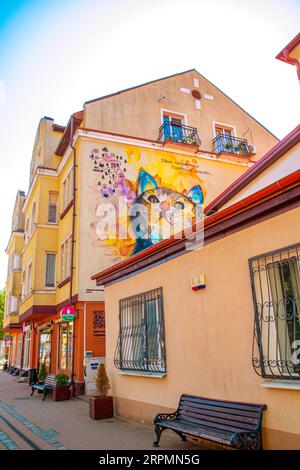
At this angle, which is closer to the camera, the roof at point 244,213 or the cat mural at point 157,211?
the roof at point 244,213

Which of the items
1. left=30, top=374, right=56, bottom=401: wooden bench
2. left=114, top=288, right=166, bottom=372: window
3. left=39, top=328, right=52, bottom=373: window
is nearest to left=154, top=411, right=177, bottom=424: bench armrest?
left=114, top=288, right=166, bottom=372: window

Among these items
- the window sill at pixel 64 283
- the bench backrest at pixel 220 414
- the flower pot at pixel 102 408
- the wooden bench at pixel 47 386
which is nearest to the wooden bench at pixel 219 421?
the bench backrest at pixel 220 414

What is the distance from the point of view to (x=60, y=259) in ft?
55.0

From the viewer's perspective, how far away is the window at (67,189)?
53.1ft

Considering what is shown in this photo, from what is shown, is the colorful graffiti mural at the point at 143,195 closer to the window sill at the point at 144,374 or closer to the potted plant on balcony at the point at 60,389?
the potted plant on balcony at the point at 60,389

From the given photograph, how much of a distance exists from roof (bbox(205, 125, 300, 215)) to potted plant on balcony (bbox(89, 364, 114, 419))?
5.07 m

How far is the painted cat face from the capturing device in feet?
51.3

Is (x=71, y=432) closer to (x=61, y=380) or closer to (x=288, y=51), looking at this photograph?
(x=61, y=380)

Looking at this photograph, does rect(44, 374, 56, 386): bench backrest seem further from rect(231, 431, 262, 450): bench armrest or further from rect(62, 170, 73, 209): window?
rect(231, 431, 262, 450): bench armrest

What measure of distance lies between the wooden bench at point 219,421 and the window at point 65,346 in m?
9.19

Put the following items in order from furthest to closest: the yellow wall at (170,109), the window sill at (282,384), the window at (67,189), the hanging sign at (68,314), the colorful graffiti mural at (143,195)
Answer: the yellow wall at (170,109) < the window at (67,189) < the colorful graffiti mural at (143,195) < the hanging sign at (68,314) < the window sill at (282,384)

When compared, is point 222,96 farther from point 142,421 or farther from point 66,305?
point 142,421
